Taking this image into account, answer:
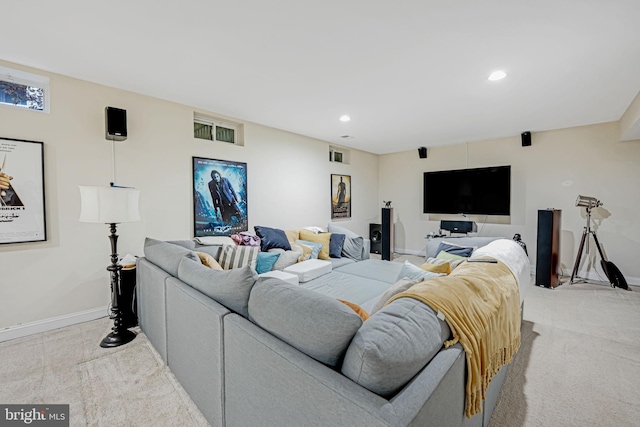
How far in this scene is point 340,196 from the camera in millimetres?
5715

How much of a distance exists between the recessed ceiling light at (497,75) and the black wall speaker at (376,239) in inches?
154

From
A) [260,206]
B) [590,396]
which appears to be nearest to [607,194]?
[590,396]

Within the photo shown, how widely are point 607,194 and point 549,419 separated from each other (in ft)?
14.0

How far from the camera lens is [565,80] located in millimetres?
2723

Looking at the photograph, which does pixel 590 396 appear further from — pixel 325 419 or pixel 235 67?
pixel 235 67

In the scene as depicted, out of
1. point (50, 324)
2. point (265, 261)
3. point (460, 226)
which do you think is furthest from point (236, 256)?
point (460, 226)

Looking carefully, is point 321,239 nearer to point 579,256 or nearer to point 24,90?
point 24,90

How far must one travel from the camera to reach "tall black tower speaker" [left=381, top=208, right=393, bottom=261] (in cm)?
548

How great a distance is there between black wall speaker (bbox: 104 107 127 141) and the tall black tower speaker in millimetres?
4378

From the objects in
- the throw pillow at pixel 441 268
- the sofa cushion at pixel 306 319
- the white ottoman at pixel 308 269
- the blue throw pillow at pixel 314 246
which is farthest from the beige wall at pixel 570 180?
the sofa cushion at pixel 306 319

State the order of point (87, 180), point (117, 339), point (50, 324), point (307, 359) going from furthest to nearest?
point (87, 180)
point (50, 324)
point (117, 339)
point (307, 359)

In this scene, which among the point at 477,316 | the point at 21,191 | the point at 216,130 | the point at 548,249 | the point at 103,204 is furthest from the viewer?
the point at 548,249

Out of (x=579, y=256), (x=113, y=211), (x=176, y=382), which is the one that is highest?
(x=113, y=211)

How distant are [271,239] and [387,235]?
2705 mm
